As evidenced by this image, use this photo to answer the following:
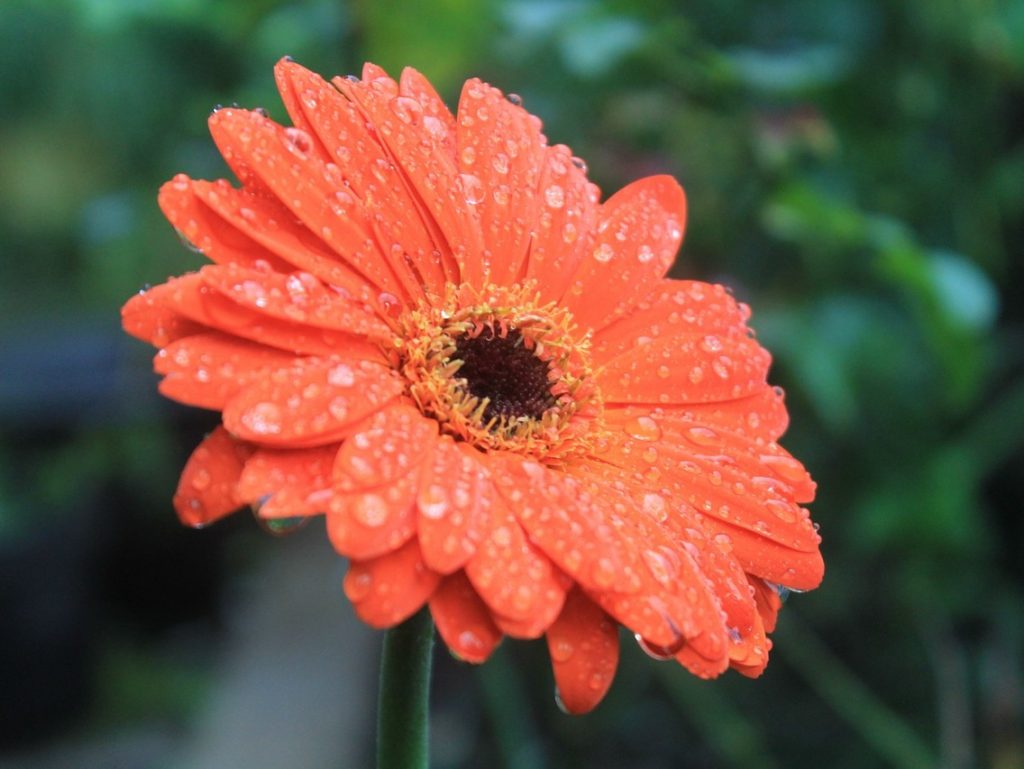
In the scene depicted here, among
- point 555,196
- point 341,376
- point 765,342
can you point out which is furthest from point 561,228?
point 765,342

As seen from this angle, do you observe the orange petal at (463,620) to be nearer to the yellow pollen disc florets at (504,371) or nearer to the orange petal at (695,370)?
the yellow pollen disc florets at (504,371)

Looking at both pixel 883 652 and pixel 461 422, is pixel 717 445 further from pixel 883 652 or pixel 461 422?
pixel 883 652

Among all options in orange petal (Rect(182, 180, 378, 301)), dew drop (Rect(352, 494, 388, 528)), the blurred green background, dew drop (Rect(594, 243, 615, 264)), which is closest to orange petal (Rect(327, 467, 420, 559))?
dew drop (Rect(352, 494, 388, 528))

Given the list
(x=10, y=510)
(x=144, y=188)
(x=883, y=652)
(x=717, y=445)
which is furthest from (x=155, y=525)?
(x=717, y=445)

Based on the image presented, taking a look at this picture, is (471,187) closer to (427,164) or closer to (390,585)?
(427,164)

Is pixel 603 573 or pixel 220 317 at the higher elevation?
pixel 220 317

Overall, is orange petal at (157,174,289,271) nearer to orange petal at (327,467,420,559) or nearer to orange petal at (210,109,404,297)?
orange petal at (210,109,404,297)
